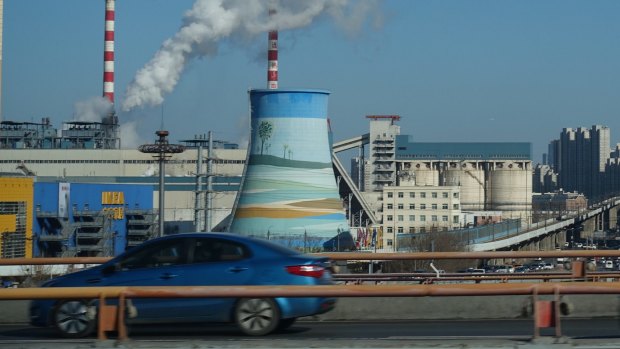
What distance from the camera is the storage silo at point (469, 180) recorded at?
4865 inches

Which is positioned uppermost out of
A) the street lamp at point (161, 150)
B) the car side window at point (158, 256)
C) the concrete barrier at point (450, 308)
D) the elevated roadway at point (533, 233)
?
the street lamp at point (161, 150)

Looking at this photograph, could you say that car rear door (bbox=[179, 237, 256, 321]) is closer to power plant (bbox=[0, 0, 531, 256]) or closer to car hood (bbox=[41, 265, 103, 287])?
car hood (bbox=[41, 265, 103, 287])

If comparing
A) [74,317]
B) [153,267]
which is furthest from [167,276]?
[74,317]

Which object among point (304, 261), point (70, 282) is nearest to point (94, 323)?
point (70, 282)

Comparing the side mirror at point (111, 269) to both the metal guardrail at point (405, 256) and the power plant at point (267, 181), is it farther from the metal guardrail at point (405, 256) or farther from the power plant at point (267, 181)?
the power plant at point (267, 181)

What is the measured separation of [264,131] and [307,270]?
1532 inches

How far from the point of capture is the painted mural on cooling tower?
49.4m

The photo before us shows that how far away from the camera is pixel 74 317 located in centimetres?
1045

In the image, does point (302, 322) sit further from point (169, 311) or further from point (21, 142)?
point (21, 142)

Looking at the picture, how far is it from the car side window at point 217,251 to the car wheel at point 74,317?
1496 millimetres

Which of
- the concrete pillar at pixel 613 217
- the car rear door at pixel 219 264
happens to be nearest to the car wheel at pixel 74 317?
the car rear door at pixel 219 264

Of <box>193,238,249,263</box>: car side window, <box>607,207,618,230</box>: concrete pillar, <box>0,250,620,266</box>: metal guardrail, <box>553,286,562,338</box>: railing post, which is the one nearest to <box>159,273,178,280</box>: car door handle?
<box>193,238,249,263</box>: car side window

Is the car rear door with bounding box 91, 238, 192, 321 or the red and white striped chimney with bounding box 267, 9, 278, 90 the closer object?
the car rear door with bounding box 91, 238, 192, 321

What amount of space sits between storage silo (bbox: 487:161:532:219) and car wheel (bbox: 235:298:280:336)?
4510 inches
